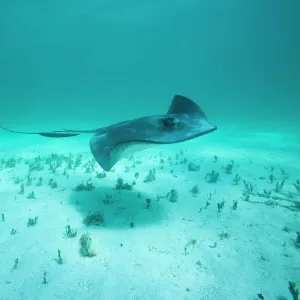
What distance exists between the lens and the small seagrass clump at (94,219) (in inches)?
199

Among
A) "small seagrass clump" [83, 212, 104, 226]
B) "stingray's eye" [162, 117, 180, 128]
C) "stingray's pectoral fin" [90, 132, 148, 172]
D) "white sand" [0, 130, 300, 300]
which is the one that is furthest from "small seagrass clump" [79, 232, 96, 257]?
"stingray's eye" [162, 117, 180, 128]

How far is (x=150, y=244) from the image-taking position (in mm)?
4410

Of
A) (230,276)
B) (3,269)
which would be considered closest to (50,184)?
(3,269)

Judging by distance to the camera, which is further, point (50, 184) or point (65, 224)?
point (50, 184)

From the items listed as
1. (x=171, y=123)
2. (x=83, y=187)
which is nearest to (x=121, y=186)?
(x=83, y=187)

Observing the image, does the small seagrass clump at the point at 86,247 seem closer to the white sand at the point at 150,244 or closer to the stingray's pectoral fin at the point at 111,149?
the white sand at the point at 150,244

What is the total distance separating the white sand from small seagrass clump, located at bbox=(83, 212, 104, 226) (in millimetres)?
128

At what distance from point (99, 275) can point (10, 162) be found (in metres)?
9.06

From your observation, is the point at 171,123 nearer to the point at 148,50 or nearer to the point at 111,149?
the point at 111,149

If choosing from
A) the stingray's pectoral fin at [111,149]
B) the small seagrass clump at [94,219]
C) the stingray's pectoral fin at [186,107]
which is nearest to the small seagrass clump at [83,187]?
the small seagrass clump at [94,219]

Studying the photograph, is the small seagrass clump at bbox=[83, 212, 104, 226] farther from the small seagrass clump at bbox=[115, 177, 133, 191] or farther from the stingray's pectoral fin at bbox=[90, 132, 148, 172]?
the small seagrass clump at bbox=[115, 177, 133, 191]

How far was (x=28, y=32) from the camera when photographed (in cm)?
5684

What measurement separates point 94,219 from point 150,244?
62.1 inches

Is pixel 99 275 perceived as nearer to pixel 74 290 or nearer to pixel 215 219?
pixel 74 290
